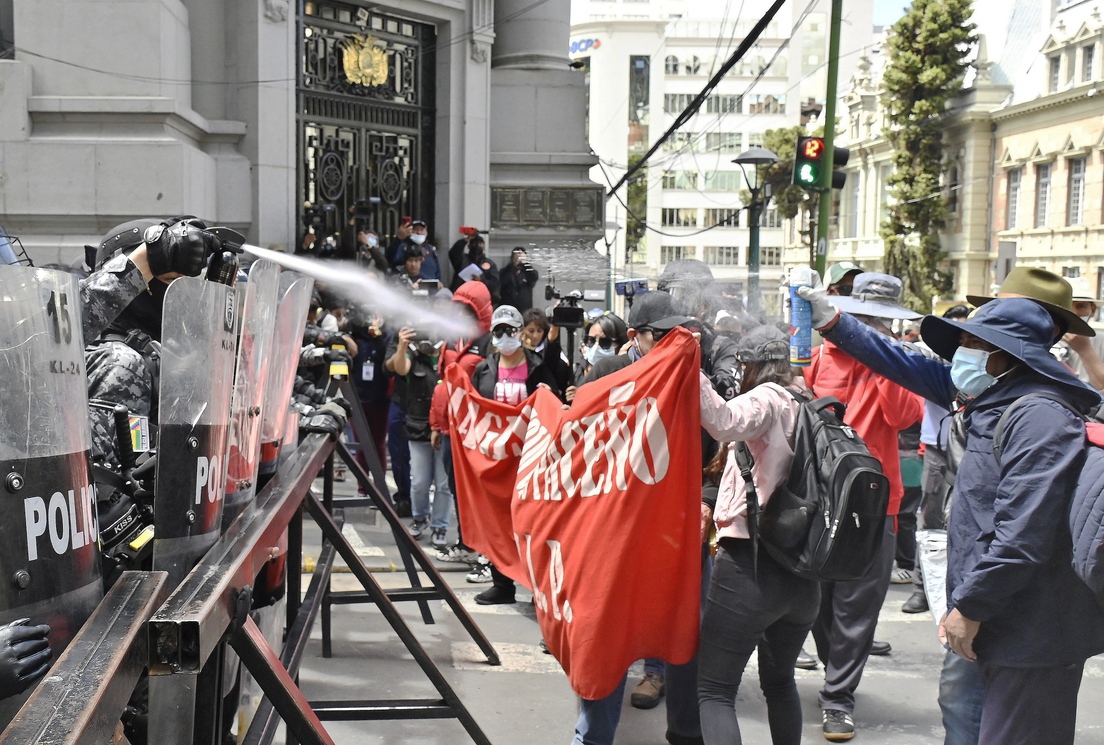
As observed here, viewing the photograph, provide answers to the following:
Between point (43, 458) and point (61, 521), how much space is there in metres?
0.13

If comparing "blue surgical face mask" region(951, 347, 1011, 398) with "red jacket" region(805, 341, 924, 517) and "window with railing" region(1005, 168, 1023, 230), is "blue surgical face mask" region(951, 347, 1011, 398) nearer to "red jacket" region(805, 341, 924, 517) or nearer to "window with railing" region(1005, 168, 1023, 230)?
"red jacket" region(805, 341, 924, 517)

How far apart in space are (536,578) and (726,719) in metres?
0.97

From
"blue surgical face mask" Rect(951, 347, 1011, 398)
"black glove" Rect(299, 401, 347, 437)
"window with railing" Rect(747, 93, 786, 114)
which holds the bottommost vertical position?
"black glove" Rect(299, 401, 347, 437)

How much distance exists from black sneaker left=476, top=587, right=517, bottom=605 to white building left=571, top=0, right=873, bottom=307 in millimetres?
82588

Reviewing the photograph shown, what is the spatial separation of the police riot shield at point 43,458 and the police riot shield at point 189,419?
294 mm

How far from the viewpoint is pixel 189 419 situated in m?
2.43

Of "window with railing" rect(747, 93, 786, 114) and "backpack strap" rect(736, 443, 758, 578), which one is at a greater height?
"window with railing" rect(747, 93, 786, 114)

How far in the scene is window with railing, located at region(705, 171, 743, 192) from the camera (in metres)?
96.0

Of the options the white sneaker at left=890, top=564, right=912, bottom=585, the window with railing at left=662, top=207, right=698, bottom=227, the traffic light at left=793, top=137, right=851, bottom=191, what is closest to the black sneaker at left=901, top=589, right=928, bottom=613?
the white sneaker at left=890, top=564, right=912, bottom=585

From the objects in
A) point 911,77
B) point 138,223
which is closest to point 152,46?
point 138,223

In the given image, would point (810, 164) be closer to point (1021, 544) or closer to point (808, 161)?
point (808, 161)

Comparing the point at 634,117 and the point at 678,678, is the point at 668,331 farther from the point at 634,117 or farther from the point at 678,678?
the point at 634,117

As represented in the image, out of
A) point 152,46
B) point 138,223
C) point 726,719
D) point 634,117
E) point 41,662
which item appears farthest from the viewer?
point 634,117

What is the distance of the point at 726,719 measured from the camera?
4.04m
